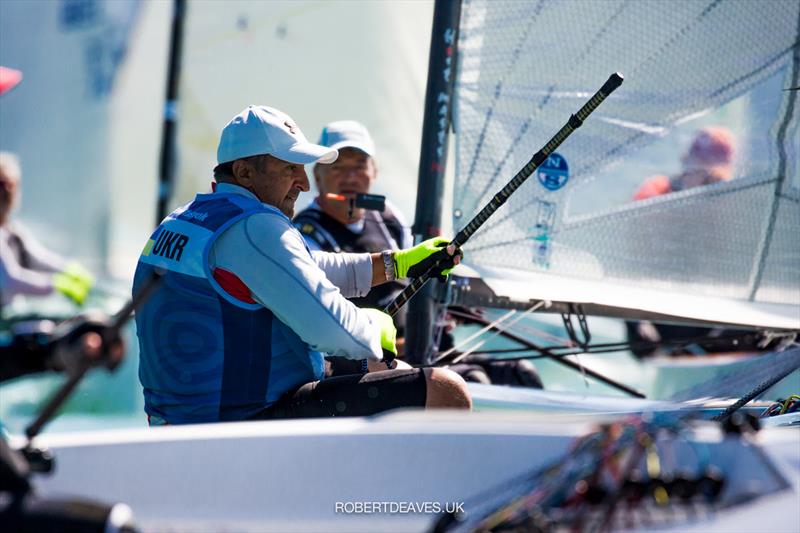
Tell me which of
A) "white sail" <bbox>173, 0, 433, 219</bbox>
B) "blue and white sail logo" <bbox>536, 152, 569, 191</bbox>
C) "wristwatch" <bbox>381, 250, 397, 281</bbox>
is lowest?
"wristwatch" <bbox>381, 250, 397, 281</bbox>

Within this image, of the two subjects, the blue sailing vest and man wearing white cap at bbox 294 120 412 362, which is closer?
the blue sailing vest

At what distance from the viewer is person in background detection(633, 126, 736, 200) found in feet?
11.2

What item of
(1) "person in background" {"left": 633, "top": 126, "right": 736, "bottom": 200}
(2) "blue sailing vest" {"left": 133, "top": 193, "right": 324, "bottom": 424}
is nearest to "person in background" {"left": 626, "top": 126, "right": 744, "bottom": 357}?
(1) "person in background" {"left": 633, "top": 126, "right": 736, "bottom": 200}

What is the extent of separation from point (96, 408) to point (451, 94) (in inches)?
156

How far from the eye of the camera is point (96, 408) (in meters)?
6.62

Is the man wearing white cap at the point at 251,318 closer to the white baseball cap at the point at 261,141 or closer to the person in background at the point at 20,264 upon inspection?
the white baseball cap at the point at 261,141

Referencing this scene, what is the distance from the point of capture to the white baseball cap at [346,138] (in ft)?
11.9

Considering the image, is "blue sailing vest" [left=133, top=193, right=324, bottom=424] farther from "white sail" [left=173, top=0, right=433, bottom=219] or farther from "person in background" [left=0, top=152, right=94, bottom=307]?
"white sail" [left=173, top=0, right=433, bottom=219]

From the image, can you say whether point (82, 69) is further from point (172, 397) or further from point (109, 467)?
point (109, 467)

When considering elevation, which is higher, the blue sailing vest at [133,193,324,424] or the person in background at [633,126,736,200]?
the person in background at [633,126,736,200]

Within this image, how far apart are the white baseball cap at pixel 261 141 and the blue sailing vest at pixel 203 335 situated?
0.12 m

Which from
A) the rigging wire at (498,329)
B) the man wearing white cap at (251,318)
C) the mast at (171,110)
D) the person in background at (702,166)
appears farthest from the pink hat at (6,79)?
the mast at (171,110)

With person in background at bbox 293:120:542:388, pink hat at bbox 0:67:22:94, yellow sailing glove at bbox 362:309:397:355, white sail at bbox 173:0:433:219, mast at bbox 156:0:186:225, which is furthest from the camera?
mast at bbox 156:0:186:225

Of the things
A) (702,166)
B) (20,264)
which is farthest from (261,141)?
(20,264)
